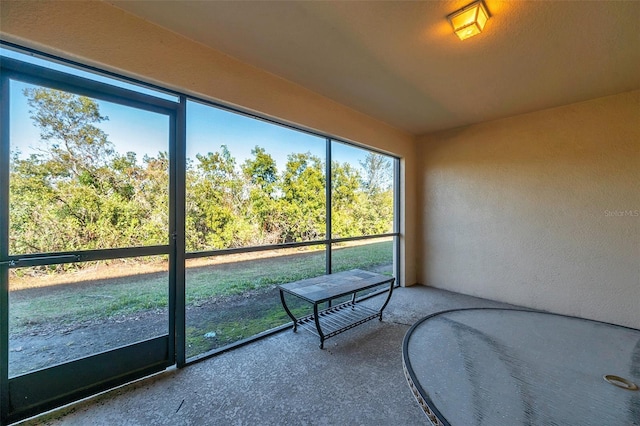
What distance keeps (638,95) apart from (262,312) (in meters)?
4.74

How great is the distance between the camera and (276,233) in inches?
109

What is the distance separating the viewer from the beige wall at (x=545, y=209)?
2.83m

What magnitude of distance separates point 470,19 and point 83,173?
2.81m

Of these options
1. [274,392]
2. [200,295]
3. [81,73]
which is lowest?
[274,392]

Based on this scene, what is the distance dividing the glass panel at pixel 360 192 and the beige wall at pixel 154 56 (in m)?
0.52

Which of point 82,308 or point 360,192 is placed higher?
point 360,192

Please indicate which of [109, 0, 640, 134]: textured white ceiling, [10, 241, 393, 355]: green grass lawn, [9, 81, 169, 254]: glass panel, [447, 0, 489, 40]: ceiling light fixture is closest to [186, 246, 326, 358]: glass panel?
[10, 241, 393, 355]: green grass lawn

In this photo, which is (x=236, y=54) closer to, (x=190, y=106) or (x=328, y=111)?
(x=190, y=106)

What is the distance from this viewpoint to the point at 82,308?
174 centimetres

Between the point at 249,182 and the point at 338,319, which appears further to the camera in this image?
the point at 338,319

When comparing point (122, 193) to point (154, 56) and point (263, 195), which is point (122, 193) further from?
point (263, 195)

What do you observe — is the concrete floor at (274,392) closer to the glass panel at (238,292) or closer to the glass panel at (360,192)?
the glass panel at (238,292)

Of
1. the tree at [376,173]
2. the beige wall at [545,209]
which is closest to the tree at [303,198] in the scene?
the tree at [376,173]

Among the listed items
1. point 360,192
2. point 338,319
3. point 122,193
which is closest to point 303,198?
point 360,192
